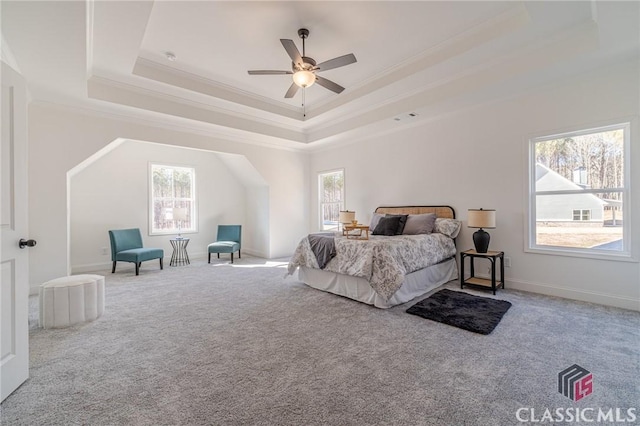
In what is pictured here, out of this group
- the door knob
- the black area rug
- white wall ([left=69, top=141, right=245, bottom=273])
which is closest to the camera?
the door knob

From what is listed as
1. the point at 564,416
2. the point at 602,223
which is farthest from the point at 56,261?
the point at 602,223

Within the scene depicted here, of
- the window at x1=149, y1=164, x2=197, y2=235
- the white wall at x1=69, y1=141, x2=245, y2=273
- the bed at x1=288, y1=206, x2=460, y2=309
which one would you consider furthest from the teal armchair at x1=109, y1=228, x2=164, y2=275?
the bed at x1=288, y1=206, x2=460, y2=309

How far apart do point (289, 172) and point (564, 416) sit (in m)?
6.27

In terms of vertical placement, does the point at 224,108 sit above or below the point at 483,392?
above

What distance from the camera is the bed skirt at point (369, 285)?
3410 millimetres

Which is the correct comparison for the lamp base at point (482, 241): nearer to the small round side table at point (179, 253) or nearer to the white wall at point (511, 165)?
the white wall at point (511, 165)

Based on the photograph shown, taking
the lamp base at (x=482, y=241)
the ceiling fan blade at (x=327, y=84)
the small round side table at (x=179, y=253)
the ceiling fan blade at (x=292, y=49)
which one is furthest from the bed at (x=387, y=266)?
the small round side table at (x=179, y=253)

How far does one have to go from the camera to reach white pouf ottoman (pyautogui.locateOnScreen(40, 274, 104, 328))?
9.16 ft

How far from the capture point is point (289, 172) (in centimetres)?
703

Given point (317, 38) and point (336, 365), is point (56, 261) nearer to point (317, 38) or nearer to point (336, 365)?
point (336, 365)

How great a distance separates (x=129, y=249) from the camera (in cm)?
547

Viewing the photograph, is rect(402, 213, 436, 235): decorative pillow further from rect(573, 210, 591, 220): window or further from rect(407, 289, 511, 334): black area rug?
rect(573, 210, 591, 220): window

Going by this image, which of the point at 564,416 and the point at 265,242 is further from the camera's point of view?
the point at 265,242

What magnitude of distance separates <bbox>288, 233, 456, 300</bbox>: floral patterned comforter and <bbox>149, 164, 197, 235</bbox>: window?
3.88 meters
